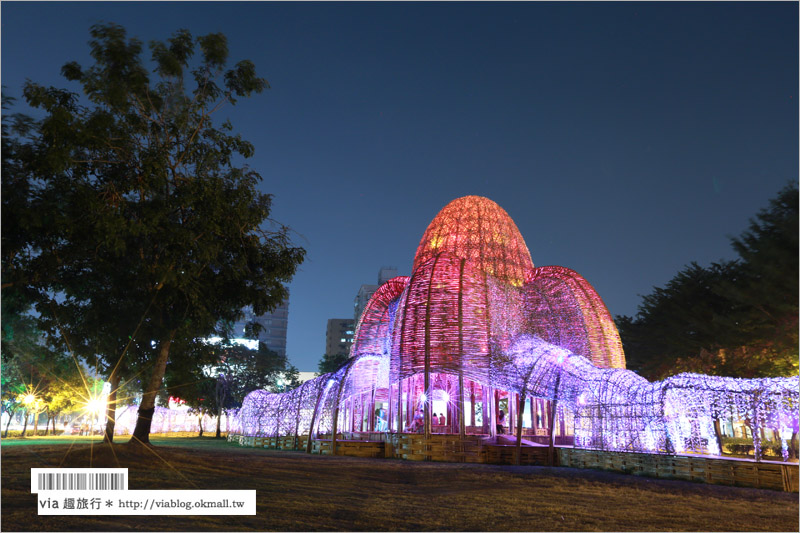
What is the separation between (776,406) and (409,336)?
12624 millimetres

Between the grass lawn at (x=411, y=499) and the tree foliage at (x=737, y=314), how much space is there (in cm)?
867

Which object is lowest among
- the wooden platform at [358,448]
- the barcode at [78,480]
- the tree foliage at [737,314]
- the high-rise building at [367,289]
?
the wooden platform at [358,448]

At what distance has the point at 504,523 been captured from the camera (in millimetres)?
7961

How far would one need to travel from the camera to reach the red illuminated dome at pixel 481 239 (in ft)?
95.1

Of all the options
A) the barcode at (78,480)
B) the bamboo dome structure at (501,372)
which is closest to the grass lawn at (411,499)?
the barcode at (78,480)

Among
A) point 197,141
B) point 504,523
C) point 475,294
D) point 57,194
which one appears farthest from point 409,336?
point 504,523

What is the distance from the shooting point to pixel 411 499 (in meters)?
9.98

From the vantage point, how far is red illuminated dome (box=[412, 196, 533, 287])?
2898 cm

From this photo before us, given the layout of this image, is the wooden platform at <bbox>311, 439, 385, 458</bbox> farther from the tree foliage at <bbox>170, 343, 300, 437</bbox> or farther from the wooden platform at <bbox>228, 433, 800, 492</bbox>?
the tree foliage at <bbox>170, 343, 300, 437</bbox>

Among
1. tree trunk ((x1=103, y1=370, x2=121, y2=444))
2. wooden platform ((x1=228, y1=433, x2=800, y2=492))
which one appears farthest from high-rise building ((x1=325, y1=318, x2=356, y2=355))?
tree trunk ((x1=103, y1=370, x2=121, y2=444))

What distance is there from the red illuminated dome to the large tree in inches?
550

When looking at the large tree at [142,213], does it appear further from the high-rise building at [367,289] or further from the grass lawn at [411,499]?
the high-rise building at [367,289]

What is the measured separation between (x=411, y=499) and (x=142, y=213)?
29.4 ft

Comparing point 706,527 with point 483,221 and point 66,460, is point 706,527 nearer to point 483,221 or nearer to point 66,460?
point 66,460
